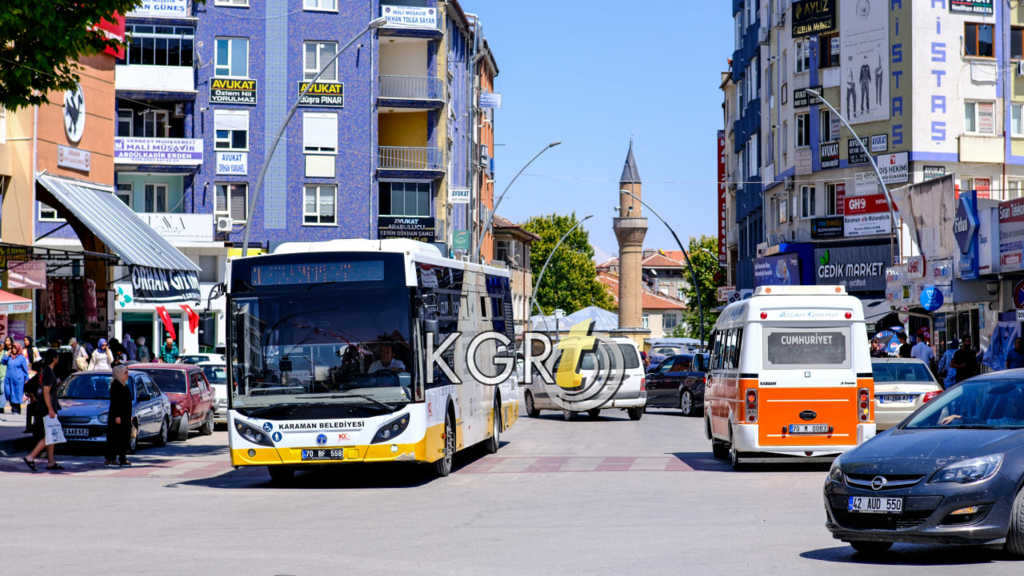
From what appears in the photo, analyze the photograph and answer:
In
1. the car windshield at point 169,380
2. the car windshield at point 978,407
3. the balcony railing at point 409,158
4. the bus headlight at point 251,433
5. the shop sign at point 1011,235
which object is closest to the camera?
the car windshield at point 978,407

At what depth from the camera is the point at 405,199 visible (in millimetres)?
64625

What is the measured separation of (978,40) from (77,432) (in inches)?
1612

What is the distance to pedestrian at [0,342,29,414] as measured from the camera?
101 ft

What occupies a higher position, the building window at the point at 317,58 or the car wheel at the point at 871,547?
the building window at the point at 317,58

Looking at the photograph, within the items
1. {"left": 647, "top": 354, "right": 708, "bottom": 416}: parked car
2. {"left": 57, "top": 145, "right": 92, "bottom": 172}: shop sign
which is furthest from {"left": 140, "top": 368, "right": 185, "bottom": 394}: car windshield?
{"left": 647, "top": 354, "right": 708, "bottom": 416}: parked car

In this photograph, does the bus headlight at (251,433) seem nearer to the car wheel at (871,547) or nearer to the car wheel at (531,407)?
the car wheel at (871,547)

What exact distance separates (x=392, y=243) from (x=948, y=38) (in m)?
41.3

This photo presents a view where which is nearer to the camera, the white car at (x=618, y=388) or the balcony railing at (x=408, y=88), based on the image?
the white car at (x=618, y=388)

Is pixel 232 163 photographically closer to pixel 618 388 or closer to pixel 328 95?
pixel 328 95

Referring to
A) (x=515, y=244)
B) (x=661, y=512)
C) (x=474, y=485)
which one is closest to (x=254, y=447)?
(x=474, y=485)

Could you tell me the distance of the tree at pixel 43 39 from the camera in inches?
775

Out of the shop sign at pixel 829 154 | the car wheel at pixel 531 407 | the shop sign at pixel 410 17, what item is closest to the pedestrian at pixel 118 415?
the car wheel at pixel 531 407

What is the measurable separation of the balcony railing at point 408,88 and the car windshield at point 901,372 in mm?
41538

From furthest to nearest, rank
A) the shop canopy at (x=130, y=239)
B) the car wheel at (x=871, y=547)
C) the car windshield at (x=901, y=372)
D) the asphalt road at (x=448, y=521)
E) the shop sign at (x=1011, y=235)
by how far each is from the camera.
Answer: the shop sign at (x=1011, y=235), the shop canopy at (x=130, y=239), the car windshield at (x=901, y=372), the car wheel at (x=871, y=547), the asphalt road at (x=448, y=521)
